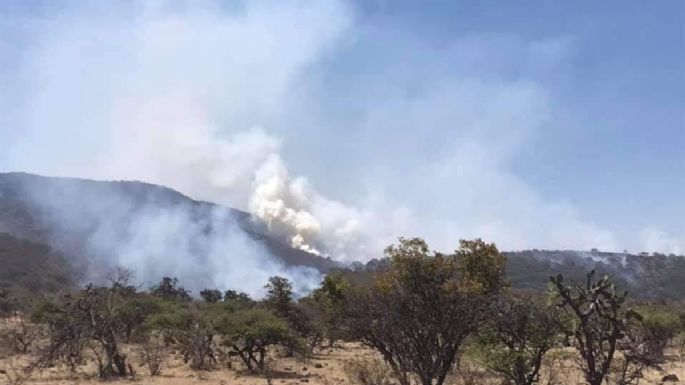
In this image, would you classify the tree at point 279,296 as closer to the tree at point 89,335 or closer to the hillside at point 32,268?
the tree at point 89,335

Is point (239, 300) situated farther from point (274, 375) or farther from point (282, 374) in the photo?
point (274, 375)

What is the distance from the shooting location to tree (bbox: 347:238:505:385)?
18859mm

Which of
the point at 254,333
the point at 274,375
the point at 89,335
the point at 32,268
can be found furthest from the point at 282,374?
the point at 32,268

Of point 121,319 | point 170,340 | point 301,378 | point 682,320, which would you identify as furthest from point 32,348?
point 682,320

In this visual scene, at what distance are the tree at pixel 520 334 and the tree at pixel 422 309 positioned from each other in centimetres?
85

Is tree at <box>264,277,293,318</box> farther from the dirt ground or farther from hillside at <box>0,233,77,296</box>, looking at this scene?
hillside at <box>0,233,77,296</box>

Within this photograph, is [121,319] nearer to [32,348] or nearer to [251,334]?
[32,348]

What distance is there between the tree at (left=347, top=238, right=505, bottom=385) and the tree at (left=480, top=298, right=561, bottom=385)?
850mm

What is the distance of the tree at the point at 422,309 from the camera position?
61.9 ft

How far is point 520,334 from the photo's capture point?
2033cm

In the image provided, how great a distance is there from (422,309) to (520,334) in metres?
3.65

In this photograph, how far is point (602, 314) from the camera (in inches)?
697

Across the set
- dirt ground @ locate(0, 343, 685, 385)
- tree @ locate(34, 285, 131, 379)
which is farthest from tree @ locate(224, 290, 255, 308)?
tree @ locate(34, 285, 131, 379)

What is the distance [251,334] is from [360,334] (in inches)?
570
